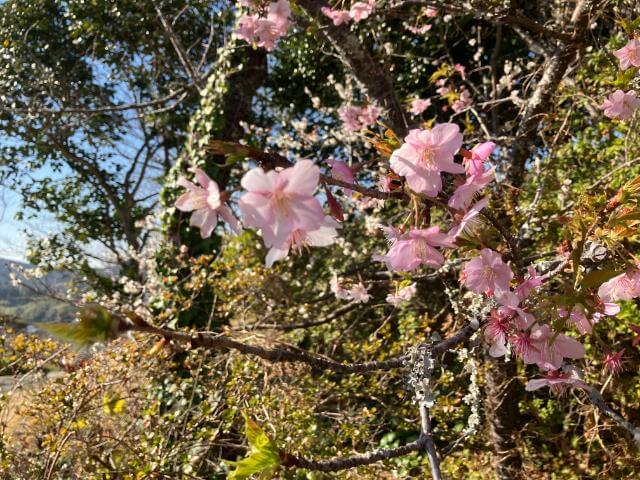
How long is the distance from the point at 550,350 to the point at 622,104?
35.6 inches

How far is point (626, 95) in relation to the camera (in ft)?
4.25

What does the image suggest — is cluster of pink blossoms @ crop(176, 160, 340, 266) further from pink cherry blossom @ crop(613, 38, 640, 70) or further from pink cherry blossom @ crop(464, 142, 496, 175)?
pink cherry blossom @ crop(613, 38, 640, 70)

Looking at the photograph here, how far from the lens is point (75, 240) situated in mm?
7309

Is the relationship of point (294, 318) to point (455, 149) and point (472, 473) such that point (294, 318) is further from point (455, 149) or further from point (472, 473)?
point (455, 149)

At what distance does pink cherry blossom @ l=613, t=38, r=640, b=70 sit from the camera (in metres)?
1.30

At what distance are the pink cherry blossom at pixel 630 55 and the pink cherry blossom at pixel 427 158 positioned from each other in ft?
3.25

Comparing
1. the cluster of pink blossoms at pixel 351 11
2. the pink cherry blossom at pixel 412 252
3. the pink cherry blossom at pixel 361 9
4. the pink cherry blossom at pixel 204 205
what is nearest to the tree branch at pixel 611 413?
the pink cherry blossom at pixel 412 252

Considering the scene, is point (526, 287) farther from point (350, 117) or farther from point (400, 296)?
point (350, 117)

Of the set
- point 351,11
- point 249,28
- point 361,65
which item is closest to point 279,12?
point 249,28

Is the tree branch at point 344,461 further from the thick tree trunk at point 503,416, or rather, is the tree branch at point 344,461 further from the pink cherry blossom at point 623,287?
the thick tree trunk at point 503,416

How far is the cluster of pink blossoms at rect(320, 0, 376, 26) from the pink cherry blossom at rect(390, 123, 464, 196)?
1.79m

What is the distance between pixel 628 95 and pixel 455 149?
95 cm

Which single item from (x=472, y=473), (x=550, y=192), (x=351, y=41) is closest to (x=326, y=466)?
(x=351, y=41)

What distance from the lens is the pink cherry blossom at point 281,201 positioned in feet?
1.93
